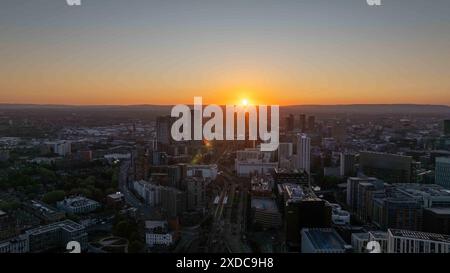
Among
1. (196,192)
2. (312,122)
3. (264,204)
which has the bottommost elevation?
(264,204)

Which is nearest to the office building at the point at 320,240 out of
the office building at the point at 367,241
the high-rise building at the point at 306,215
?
the office building at the point at 367,241

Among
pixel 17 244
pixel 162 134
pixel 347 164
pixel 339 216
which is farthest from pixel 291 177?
pixel 17 244

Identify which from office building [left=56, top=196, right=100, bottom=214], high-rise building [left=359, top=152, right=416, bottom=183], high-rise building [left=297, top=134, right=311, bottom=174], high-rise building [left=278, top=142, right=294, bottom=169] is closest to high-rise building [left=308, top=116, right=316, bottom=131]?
high-rise building [left=297, top=134, right=311, bottom=174]

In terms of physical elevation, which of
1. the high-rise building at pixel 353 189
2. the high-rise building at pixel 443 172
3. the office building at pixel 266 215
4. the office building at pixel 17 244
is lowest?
the office building at pixel 266 215

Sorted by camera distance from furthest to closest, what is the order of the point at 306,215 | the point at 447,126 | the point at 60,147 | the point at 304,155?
the point at 304,155 < the point at 447,126 < the point at 60,147 < the point at 306,215

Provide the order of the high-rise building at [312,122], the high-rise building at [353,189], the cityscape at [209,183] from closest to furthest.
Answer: the cityscape at [209,183] → the high-rise building at [312,122] → the high-rise building at [353,189]

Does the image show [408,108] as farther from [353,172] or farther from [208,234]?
[353,172]

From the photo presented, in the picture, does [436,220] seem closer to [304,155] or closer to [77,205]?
[304,155]

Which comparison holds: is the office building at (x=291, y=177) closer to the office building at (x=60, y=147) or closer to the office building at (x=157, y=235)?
the office building at (x=157, y=235)

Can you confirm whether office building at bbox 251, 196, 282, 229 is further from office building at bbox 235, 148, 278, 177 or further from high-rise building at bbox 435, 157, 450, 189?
high-rise building at bbox 435, 157, 450, 189
